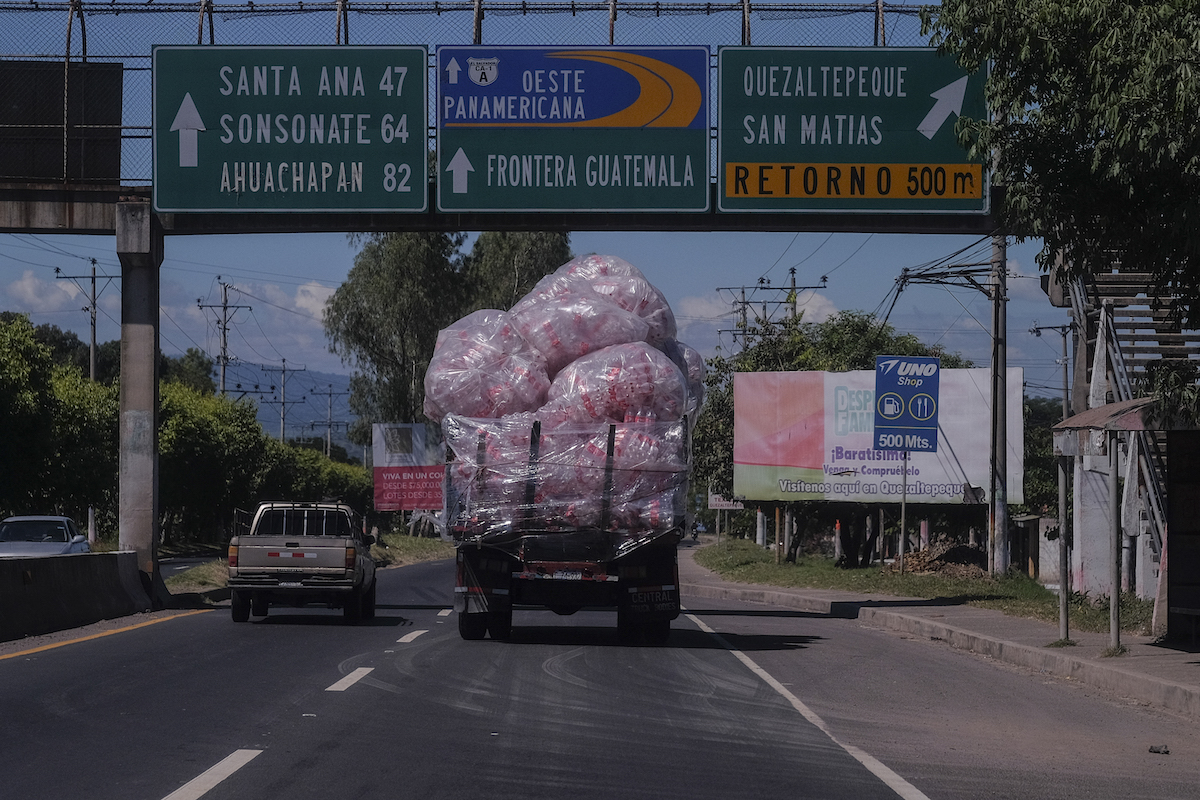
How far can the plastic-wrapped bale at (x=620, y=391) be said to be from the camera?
15.8 metres

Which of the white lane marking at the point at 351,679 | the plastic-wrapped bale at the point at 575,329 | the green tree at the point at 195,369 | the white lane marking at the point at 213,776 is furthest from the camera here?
the green tree at the point at 195,369

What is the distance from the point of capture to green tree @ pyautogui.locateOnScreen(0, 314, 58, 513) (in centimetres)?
3559

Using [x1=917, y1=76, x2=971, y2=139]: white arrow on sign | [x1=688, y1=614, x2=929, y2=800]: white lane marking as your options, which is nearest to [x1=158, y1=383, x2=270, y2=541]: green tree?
[x1=917, y1=76, x2=971, y2=139]: white arrow on sign

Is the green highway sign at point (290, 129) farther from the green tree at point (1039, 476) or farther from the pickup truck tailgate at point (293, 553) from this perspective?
the green tree at point (1039, 476)

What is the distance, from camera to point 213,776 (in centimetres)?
752

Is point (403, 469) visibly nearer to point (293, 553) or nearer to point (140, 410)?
point (140, 410)

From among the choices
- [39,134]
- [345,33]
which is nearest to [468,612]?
[345,33]

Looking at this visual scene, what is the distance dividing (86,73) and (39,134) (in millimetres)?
1190

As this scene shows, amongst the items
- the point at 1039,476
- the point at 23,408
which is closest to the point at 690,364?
the point at 23,408

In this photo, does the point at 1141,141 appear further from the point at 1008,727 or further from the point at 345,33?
the point at 345,33

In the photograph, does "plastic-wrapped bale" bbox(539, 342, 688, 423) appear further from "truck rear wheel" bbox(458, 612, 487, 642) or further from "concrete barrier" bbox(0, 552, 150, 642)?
"concrete barrier" bbox(0, 552, 150, 642)

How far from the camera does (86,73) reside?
20797mm

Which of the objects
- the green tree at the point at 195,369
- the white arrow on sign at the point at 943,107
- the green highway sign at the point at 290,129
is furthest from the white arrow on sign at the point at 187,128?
the green tree at the point at 195,369

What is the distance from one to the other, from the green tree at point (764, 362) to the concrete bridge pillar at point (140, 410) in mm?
28556
